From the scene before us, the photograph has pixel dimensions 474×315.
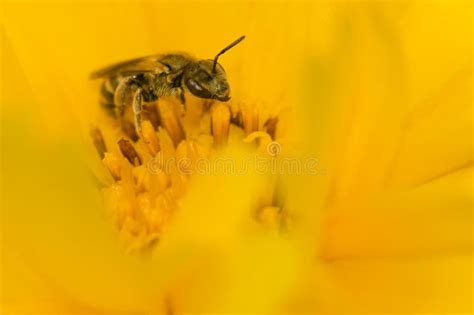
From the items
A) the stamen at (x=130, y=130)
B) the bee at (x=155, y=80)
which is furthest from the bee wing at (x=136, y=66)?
the stamen at (x=130, y=130)

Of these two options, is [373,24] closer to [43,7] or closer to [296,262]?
[296,262]

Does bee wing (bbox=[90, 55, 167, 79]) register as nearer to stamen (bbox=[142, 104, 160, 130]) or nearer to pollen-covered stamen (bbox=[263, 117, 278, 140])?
stamen (bbox=[142, 104, 160, 130])

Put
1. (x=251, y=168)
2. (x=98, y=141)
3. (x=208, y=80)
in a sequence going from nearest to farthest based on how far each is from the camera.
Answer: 1. (x=251, y=168)
2. (x=208, y=80)
3. (x=98, y=141)

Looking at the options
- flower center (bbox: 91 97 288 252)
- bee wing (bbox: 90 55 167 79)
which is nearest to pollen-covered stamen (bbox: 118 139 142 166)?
flower center (bbox: 91 97 288 252)

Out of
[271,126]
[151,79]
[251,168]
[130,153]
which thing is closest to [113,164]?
[130,153]

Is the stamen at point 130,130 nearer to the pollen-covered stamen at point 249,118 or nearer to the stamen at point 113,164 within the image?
the stamen at point 113,164

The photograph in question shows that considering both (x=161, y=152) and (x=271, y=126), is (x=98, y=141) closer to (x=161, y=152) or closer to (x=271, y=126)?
(x=161, y=152)
